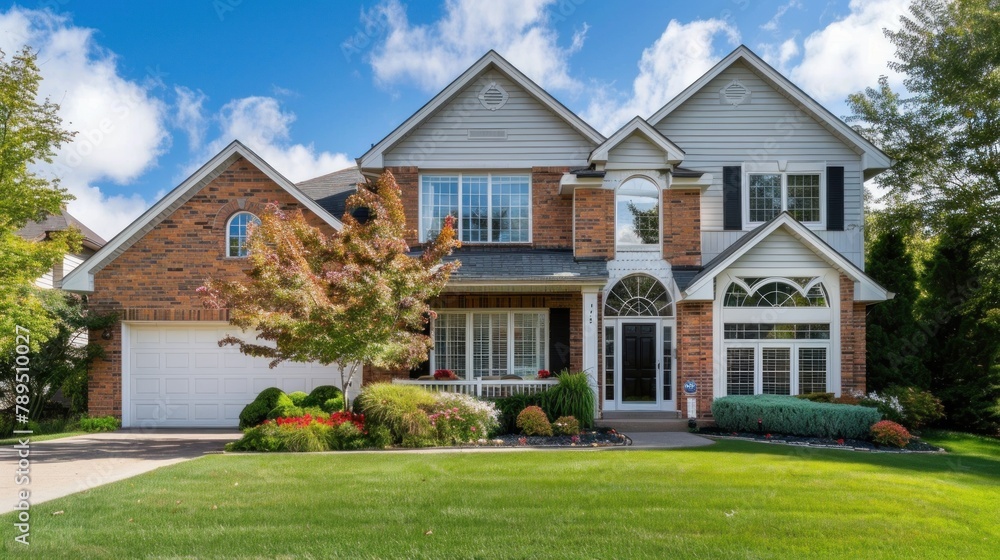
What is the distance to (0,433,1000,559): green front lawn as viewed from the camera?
18.6 ft

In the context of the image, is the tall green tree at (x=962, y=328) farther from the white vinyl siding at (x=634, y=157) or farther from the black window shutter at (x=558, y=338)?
the black window shutter at (x=558, y=338)

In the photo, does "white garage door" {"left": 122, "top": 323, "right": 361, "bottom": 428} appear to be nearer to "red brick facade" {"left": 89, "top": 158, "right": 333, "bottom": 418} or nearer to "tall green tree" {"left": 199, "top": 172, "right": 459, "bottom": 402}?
"red brick facade" {"left": 89, "top": 158, "right": 333, "bottom": 418}

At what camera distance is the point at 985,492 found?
8.05 metres

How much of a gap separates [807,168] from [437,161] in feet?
30.5

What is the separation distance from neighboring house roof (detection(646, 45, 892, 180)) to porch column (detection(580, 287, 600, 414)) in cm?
525

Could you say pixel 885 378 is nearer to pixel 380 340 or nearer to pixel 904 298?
pixel 904 298

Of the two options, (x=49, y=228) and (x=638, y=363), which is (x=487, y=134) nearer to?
(x=638, y=363)

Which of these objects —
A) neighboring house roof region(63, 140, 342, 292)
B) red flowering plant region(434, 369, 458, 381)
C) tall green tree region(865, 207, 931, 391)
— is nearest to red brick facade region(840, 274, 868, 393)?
tall green tree region(865, 207, 931, 391)

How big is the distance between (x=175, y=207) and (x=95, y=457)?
597cm

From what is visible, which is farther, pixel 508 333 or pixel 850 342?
pixel 508 333

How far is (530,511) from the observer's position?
657cm

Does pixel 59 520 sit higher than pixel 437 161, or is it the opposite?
pixel 437 161

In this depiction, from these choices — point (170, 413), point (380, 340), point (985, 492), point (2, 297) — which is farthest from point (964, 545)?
point (2, 297)

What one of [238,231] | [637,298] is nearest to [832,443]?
[637,298]
